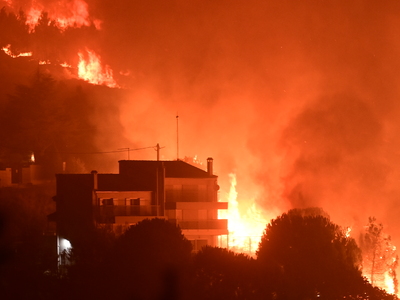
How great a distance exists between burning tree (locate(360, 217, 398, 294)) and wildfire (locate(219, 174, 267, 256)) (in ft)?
34.1

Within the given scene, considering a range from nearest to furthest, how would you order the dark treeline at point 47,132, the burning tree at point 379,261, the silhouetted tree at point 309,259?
1. the silhouetted tree at point 309,259
2. the burning tree at point 379,261
3. the dark treeline at point 47,132

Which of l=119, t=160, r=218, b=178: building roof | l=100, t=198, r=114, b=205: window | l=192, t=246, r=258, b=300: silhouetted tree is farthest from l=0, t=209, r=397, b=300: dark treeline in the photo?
l=119, t=160, r=218, b=178: building roof

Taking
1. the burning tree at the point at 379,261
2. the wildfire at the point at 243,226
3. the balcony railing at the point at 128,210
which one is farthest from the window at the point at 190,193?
the burning tree at the point at 379,261

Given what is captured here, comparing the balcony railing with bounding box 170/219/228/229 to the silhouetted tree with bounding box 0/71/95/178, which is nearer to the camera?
the balcony railing with bounding box 170/219/228/229

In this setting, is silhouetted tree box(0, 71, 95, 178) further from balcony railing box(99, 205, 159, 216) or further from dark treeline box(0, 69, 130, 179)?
balcony railing box(99, 205, 159, 216)

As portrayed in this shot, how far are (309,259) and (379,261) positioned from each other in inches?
913

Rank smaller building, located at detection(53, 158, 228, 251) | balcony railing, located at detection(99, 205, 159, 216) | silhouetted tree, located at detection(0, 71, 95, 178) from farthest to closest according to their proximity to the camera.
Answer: silhouetted tree, located at detection(0, 71, 95, 178) → smaller building, located at detection(53, 158, 228, 251) → balcony railing, located at detection(99, 205, 159, 216)

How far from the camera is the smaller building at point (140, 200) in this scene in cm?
5778

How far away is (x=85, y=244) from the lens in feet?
169

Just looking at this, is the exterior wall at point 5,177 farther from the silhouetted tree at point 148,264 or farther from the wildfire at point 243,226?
the silhouetted tree at point 148,264

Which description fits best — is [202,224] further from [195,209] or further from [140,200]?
[140,200]

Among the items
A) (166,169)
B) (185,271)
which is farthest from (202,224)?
(185,271)

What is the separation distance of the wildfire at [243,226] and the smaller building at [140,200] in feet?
34.8

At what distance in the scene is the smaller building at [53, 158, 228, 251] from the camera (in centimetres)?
5778
